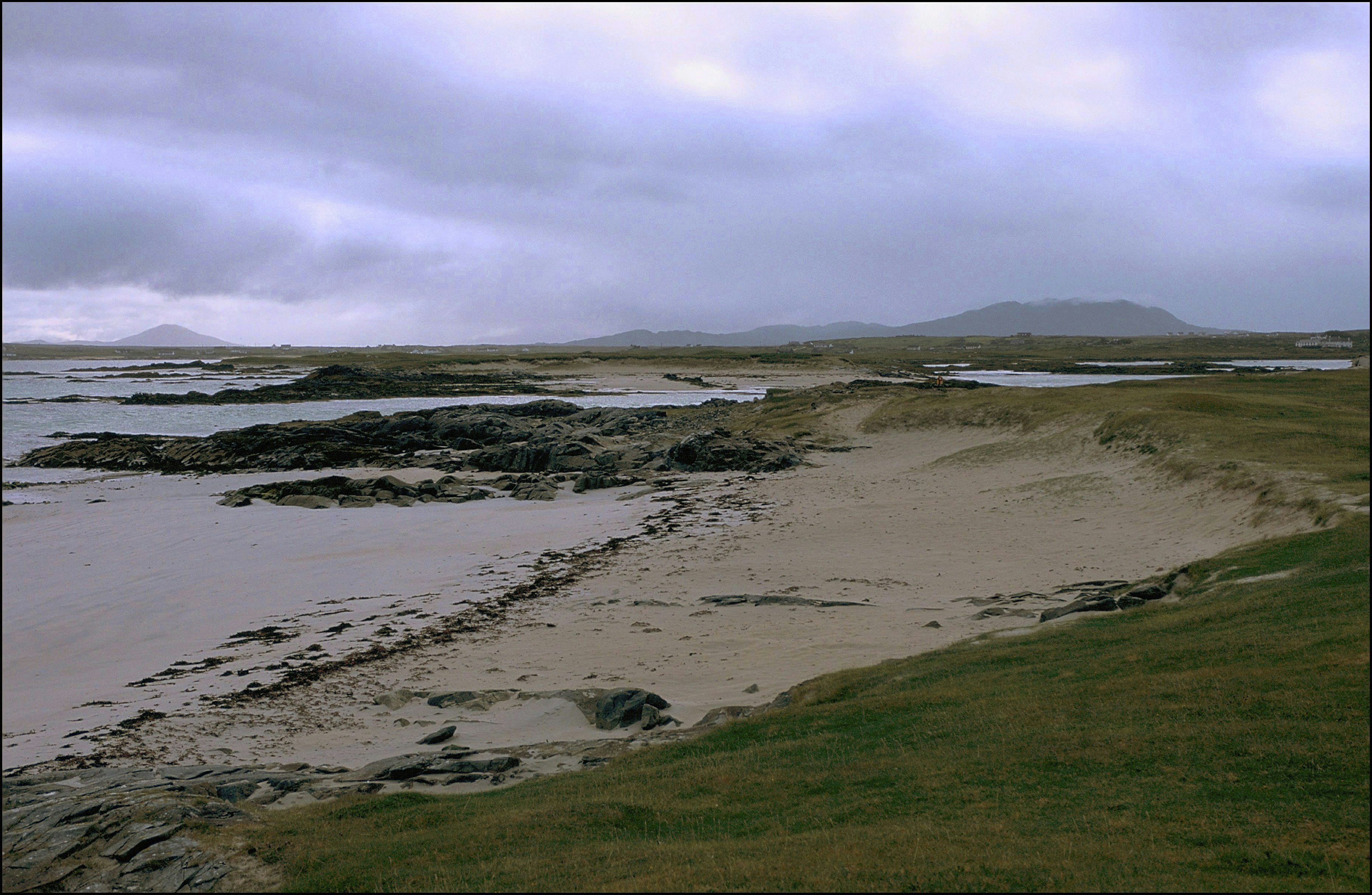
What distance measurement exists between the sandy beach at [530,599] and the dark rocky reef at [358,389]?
59279 mm

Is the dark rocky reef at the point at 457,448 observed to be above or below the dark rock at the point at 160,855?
above

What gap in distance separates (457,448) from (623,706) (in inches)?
1571

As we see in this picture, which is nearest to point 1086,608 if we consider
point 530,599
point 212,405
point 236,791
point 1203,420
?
point 530,599

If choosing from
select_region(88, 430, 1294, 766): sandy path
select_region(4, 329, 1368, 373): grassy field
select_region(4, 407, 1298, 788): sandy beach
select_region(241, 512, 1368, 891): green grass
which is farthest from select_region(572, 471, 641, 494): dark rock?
select_region(4, 329, 1368, 373): grassy field

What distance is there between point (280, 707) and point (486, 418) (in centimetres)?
4212

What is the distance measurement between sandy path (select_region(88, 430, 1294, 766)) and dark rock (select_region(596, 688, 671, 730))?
0.30 m

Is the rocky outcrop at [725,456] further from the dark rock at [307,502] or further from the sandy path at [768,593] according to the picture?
the dark rock at [307,502]

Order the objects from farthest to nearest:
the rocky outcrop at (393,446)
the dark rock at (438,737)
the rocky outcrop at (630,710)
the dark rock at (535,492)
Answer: the rocky outcrop at (393,446), the dark rock at (535,492), the rocky outcrop at (630,710), the dark rock at (438,737)

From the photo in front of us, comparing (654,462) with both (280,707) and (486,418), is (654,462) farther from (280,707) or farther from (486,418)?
(280,707)

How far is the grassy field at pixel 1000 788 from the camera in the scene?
22.9 feet

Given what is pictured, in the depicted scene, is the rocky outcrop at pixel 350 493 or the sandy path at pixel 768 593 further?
the rocky outcrop at pixel 350 493

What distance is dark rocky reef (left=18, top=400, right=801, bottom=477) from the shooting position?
42.4m

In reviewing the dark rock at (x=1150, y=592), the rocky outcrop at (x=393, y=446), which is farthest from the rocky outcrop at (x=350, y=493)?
the dark rock at (x=1150, y=592)

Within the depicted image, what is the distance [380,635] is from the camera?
18.9 meters
